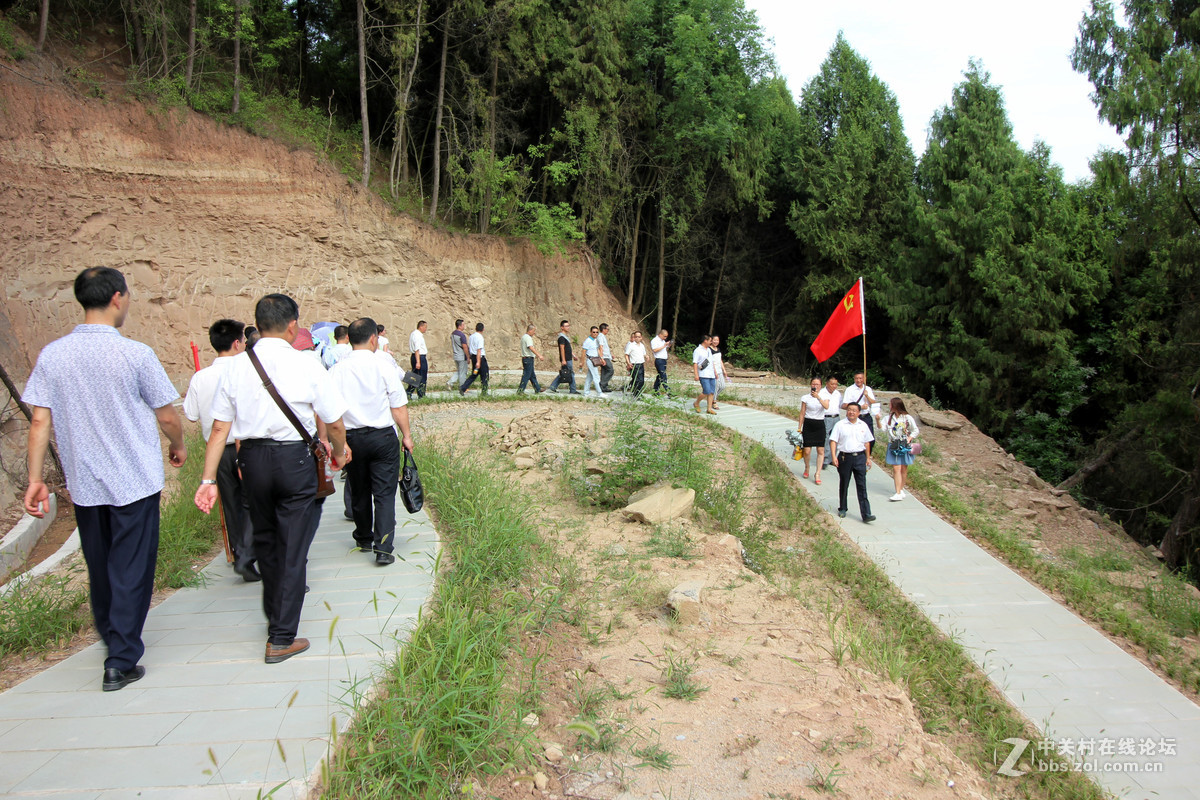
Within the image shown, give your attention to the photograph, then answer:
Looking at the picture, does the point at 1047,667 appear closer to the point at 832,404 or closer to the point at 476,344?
the point at 832,404

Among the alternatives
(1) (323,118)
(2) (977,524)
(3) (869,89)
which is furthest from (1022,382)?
(1) (323,118)

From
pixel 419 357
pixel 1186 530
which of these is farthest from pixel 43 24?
pixel 1186 530

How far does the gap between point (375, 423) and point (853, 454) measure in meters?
6.77

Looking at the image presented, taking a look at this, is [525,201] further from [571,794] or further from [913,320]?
A: [571,794]

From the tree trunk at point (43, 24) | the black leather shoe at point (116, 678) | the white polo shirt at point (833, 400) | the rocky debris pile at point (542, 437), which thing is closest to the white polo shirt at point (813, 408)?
the white polo shirt at point (833, 400)

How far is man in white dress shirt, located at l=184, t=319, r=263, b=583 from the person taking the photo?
5281 millimetres

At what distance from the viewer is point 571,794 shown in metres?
3.34

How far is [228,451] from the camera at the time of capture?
570 centimetres

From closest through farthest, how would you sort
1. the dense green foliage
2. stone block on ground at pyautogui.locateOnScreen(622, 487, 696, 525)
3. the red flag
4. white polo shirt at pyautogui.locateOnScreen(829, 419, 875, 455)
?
stone block on ground at pyautogui.locateOnScreen(622, 487, 696, 525)
white polo shirt at pyautogui.locateOnScreen(829, 419, 875, 455)
the red flag
the dense green foliage

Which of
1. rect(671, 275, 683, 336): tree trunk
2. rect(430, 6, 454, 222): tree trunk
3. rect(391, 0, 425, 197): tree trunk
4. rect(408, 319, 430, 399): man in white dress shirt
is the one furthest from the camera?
rect(671, 275, 683, 336): tree trunk

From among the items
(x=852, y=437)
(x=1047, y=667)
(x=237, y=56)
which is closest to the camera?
(x=1047, y=667)

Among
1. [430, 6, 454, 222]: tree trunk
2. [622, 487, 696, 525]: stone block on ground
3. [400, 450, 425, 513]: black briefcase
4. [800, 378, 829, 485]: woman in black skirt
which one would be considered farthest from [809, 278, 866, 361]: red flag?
[430, 6, 454, 222]: tree trunk

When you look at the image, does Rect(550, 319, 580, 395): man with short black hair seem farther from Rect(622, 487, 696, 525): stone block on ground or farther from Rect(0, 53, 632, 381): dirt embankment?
Rect(622, 487, 696, 525): stone block on ground

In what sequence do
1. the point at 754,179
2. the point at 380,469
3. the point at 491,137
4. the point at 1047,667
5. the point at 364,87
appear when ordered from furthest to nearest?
the point at 754,179, the point at 491,137, the point at 364,87, the point at 1047,667, the point at 380,469
